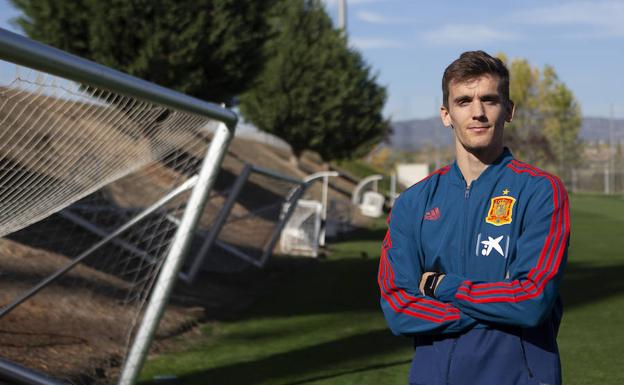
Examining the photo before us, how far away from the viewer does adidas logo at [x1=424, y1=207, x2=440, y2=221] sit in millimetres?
2711

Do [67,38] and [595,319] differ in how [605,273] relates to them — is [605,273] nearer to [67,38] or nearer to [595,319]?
[595,319]

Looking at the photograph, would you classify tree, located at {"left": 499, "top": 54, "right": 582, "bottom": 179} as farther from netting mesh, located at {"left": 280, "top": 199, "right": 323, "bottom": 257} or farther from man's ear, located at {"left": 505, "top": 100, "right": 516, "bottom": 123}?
man's ear, located at {"left": 505, "top": 100, "right": 516, "bottom": 123}

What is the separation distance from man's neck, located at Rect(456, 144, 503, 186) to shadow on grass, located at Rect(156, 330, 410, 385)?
14.8 ft

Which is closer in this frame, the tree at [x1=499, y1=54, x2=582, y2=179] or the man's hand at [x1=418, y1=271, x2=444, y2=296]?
the man's hand at [x1=418, y1=271, x2=444, y2=296]

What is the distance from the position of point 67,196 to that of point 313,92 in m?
30.6

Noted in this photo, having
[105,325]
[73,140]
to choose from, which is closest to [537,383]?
[73,140]

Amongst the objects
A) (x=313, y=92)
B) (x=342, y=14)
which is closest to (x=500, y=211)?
(x=313, y=92)

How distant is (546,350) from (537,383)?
10 cm

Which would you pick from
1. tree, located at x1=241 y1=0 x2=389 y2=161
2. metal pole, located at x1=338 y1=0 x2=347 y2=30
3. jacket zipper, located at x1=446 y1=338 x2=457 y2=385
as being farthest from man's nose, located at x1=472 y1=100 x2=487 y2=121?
metal pole, located at x1=338 y1=0 x2=347 y2=30

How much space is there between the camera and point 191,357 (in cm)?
793

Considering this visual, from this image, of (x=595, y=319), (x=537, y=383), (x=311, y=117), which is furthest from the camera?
(x=311, y=117)

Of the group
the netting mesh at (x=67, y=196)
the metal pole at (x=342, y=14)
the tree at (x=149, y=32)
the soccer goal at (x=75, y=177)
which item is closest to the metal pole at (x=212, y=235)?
the netting mesh at (x=67, y=196)

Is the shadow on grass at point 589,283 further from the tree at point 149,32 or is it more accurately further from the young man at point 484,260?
the young man at point 484,260

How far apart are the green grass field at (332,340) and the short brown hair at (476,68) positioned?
4.56 meters
